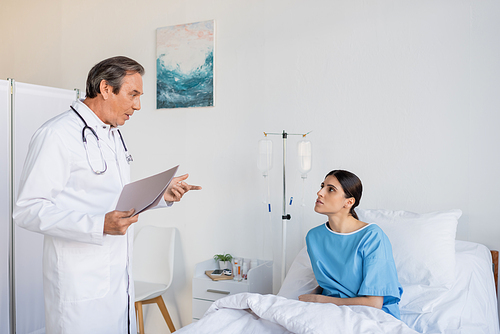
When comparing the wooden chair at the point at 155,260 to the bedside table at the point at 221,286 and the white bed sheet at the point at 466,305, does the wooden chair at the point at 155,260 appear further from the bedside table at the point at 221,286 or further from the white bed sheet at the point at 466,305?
the white bed sheet at the point at 466,305

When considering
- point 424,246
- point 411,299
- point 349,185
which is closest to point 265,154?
point 349,185

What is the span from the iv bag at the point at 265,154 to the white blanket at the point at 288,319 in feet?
3.51

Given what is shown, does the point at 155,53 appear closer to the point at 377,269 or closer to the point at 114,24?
the point at 114,24

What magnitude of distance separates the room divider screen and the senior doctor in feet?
4.48

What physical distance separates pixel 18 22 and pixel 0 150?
1.68 metres

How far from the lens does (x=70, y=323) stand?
A: 1.58m

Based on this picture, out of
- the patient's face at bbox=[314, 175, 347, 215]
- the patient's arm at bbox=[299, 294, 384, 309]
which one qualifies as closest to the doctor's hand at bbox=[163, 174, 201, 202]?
the patient's face at bbox=[314, 175, 347, 215]

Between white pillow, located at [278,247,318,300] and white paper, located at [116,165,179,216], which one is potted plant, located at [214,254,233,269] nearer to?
white pillow, located at [278,247,318,300]

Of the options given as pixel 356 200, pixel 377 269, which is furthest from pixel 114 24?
pixel 377 269

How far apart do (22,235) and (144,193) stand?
180cm

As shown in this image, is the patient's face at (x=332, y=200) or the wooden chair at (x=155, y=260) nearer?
the patient's face at (x=332, y=200)

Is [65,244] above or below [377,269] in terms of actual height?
above

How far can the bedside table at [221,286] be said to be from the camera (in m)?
2.56

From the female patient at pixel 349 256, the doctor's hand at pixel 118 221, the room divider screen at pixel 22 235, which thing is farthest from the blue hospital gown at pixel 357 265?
the room divider screen at pixel 22 235
